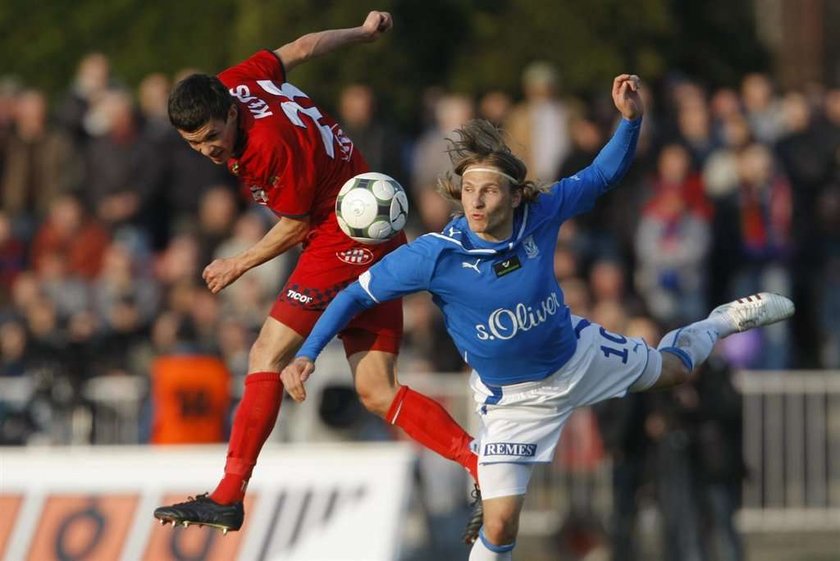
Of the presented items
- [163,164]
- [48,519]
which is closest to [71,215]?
[163,164]

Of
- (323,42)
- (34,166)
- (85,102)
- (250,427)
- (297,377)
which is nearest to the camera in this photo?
(297,377)

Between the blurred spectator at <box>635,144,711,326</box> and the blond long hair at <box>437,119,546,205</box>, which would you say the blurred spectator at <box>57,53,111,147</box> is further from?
the blond long hair at <box>437,119,546,205</box>

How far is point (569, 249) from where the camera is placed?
1619cm

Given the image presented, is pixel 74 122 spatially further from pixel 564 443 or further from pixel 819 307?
pixel 819 307

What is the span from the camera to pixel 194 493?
42.8ft

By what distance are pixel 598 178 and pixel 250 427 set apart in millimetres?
2174

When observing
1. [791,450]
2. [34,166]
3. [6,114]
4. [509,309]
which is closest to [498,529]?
[509,309]


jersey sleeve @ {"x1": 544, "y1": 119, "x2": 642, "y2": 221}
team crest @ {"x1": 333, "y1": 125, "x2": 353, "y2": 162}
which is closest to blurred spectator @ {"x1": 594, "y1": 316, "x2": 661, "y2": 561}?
jersey sleeve @ {"x1": 544, "y1": 119, "x2": 642, "y2": 221}

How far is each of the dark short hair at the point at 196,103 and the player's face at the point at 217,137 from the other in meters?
0.03

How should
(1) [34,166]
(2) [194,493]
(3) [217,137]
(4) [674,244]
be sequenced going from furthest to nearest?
(1) [34,166]
(4) [674,244]
(2) [194,493]
(3) [217,137]

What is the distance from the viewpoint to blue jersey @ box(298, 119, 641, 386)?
9609 mm

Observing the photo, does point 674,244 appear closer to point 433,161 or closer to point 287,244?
point 433,161

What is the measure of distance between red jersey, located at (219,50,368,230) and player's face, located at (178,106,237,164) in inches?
3.3

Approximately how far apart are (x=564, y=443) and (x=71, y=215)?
4464mm
